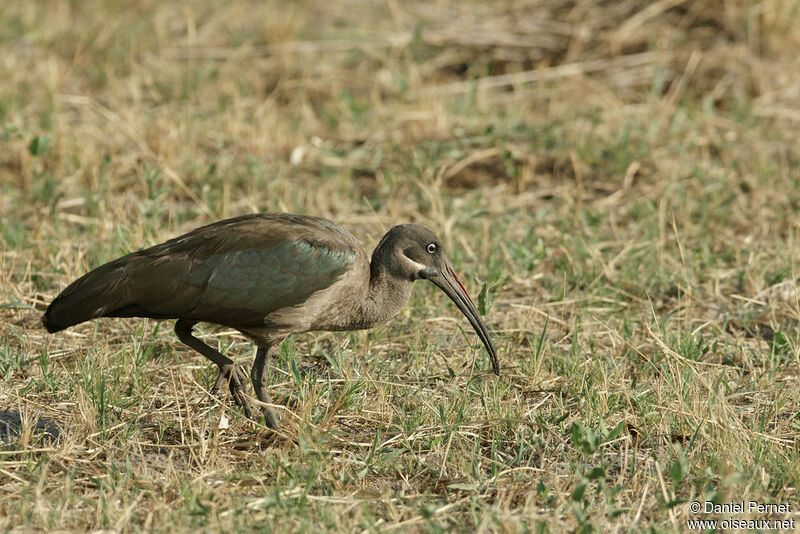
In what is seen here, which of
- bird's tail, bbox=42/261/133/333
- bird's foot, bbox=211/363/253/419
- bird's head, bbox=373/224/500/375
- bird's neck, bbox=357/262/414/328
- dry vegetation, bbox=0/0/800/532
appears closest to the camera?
dry vegetation, bbox=0/0/800/532

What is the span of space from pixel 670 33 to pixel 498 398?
20.1 feet

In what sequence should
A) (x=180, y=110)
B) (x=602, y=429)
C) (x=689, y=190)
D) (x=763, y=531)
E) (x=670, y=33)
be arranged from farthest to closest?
(x=670, y=33)
(x=180, y=110)
(x=689, y=190)
(x=602, y=429)
(x=763, y=531)

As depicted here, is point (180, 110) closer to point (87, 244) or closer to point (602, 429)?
point (87, 244)

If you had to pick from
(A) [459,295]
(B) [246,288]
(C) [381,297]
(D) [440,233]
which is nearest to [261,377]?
(B) [246,288]

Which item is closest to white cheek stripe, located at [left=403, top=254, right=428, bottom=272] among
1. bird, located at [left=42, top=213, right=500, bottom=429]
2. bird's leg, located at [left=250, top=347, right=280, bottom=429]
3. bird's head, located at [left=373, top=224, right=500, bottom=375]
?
Result: bird's head, located at [left=373, top=224, right=500, bottom=375]

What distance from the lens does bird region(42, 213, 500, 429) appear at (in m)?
5.06

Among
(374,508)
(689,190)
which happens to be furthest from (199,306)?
(689,190)

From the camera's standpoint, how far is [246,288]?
507 cm

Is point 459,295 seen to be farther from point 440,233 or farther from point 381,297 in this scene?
point 440,233

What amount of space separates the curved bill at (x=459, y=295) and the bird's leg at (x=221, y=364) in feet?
3.56

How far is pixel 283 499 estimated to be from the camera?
4.43 metres

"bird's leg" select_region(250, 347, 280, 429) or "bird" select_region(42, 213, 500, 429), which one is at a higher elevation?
"bird" select_region(42, 213, 500, 429)

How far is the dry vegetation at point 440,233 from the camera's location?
4.64 meters

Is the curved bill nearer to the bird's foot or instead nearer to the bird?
the bird
